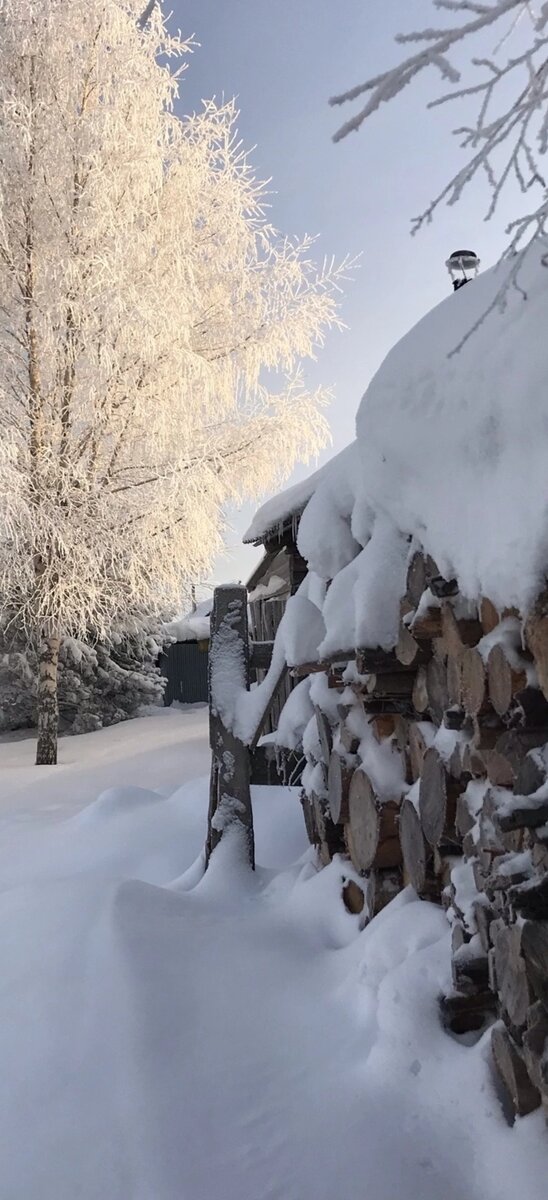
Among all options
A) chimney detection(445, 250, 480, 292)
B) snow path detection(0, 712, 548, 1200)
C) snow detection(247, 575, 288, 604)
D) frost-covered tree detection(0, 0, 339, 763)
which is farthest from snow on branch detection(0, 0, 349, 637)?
snow path detection(0, 712, 548, 1200)

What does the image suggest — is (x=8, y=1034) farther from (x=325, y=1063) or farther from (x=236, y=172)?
(x=236, y=172)

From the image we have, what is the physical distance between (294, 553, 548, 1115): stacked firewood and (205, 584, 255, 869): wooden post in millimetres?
693

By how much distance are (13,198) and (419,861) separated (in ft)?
27.8

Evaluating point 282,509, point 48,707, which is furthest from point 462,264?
point 48,707

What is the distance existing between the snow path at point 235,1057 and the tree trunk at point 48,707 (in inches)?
235

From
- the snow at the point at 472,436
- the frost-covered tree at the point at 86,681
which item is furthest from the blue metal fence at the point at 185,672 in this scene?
the snow at the point at 472,436

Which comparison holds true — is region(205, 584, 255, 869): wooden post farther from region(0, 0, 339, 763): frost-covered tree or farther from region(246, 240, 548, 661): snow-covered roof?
region(0, 0, 339, 763): frost-covered tree

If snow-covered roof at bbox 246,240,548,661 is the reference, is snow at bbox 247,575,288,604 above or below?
above

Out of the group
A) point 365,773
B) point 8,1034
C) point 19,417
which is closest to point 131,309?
point 19,417

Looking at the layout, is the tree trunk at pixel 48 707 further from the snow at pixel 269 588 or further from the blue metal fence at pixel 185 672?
the blue metal fence at pixel 185 672

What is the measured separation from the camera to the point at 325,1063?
1.73m

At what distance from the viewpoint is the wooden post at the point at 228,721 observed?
3.16 meters

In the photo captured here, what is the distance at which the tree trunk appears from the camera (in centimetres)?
852

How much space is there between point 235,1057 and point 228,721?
1.58m
